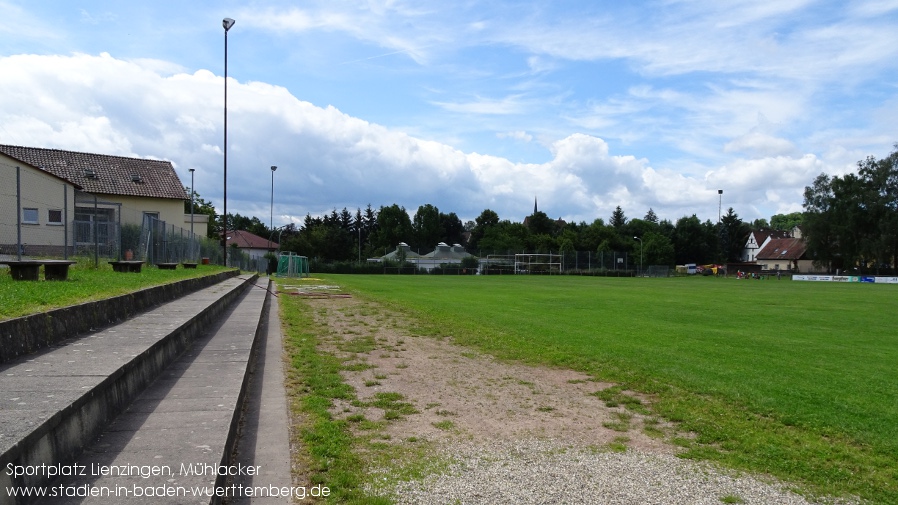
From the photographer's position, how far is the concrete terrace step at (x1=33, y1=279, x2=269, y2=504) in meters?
3.45

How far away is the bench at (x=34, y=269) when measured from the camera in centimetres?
1031

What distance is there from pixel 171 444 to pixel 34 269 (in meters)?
8.25

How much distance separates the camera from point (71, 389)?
414cm

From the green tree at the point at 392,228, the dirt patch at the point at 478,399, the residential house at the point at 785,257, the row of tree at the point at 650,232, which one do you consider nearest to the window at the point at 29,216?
the dirt patch at the point at 478,399

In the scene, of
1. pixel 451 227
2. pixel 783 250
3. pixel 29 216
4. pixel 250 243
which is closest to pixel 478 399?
pixel 29 216

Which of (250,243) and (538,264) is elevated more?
(250,243)

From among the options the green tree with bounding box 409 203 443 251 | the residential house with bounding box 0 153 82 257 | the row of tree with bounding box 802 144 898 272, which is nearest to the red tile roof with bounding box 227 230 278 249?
the green tree with bounding box 409 203 443 251

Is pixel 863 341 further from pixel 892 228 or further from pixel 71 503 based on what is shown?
pixel 892 228

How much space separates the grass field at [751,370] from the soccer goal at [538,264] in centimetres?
6565

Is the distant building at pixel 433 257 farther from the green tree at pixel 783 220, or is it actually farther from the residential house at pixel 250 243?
the green tree at pixel 783 220

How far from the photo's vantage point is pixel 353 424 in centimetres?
620

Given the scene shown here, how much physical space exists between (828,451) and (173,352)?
22.5 ft

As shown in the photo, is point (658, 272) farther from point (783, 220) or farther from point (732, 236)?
point (783, 220)

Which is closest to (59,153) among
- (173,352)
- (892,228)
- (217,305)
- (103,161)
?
(103,161)
